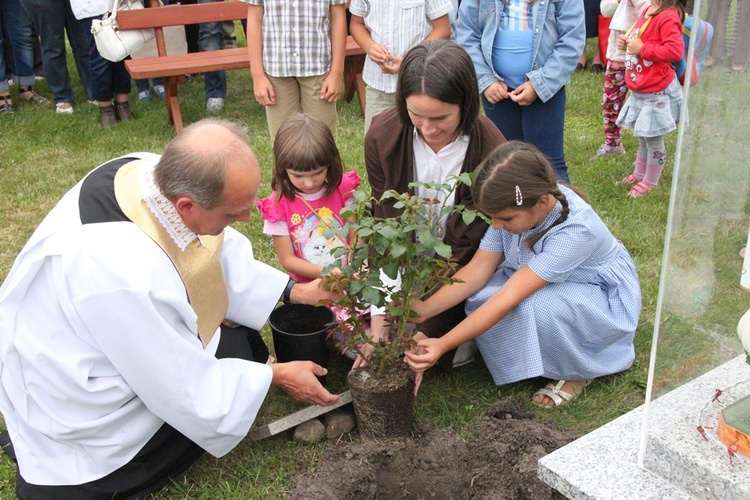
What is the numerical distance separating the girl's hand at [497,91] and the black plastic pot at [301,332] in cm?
170

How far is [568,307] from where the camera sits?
3.01m

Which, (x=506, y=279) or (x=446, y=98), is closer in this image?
(x=446, y=98)

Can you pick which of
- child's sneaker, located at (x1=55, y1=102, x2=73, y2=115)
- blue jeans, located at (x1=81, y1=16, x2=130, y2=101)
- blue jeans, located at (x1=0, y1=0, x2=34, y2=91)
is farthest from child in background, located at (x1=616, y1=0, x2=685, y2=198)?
blue jeans, located at (x1=0, y1=0, x2=34, y2=91)

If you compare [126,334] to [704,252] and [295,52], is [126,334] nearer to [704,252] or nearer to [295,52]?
[704,252]

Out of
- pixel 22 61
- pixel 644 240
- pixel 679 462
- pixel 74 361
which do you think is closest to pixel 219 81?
pixel 22 61

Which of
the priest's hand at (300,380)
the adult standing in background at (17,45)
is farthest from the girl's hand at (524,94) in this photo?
the adult standing in background at (17,45)

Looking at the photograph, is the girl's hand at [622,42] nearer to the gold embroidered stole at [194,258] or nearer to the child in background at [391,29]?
the child in background at [391,29]

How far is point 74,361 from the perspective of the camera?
2.38 meters

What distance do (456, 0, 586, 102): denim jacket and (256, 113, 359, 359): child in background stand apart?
1.21 m

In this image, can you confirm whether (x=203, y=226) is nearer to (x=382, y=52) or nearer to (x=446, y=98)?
(x=446, y=98)

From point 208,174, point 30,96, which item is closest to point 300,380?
point 208,174

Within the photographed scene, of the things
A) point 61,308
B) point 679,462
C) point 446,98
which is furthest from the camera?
point 446,98

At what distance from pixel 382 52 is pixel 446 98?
1.51 meters

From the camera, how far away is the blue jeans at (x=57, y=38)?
683 centimetres
